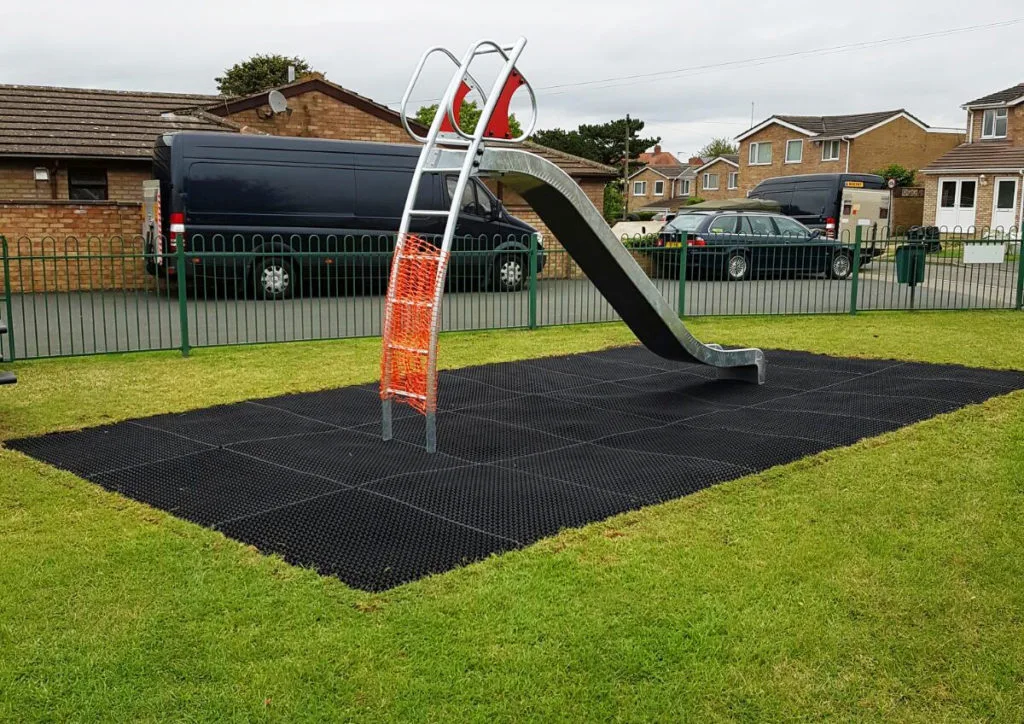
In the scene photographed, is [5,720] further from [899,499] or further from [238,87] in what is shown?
[238,87]

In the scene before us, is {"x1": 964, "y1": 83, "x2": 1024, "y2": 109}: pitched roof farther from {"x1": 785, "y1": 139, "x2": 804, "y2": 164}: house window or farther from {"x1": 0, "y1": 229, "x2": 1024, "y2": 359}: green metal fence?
{"x1": 0, "y1": 229, "x2": 1024, "y2": 359}: green metal fence

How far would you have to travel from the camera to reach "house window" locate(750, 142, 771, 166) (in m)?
56.6

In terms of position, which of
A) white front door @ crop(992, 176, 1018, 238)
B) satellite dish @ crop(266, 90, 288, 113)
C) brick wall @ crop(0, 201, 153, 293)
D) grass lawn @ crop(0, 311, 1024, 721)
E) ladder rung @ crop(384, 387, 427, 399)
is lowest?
grass lawn @ crop(0, 311, 1024, 721)

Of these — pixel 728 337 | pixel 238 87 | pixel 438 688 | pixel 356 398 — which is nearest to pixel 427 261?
pixel 356 398

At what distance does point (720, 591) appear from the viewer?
4.07m

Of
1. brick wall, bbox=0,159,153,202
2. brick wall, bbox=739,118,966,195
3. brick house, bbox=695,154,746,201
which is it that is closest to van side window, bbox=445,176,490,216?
brick wall, bbox=0,159,153,202

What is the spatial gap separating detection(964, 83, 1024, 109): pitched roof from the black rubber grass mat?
3856 cm

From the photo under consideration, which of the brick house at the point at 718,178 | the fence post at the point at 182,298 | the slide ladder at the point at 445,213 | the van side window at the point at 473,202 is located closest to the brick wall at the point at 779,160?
the brick house at the point at 718,178

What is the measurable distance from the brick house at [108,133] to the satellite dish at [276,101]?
375mm

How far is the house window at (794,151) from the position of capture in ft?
179

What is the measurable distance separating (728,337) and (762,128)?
47.5m

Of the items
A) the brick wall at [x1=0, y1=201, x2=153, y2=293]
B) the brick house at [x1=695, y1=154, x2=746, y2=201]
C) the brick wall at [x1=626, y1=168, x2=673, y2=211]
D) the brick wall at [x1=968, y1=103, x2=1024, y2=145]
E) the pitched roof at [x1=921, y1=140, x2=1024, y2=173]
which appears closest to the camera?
the brick wall at [x1=0, y1=201, x2=153, y2=293]

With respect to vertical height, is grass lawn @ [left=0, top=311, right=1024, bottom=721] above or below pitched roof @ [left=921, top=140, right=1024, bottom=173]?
below

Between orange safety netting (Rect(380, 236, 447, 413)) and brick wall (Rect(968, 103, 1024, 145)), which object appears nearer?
orange safety netting (Rect(380, 236, 447, 413))
